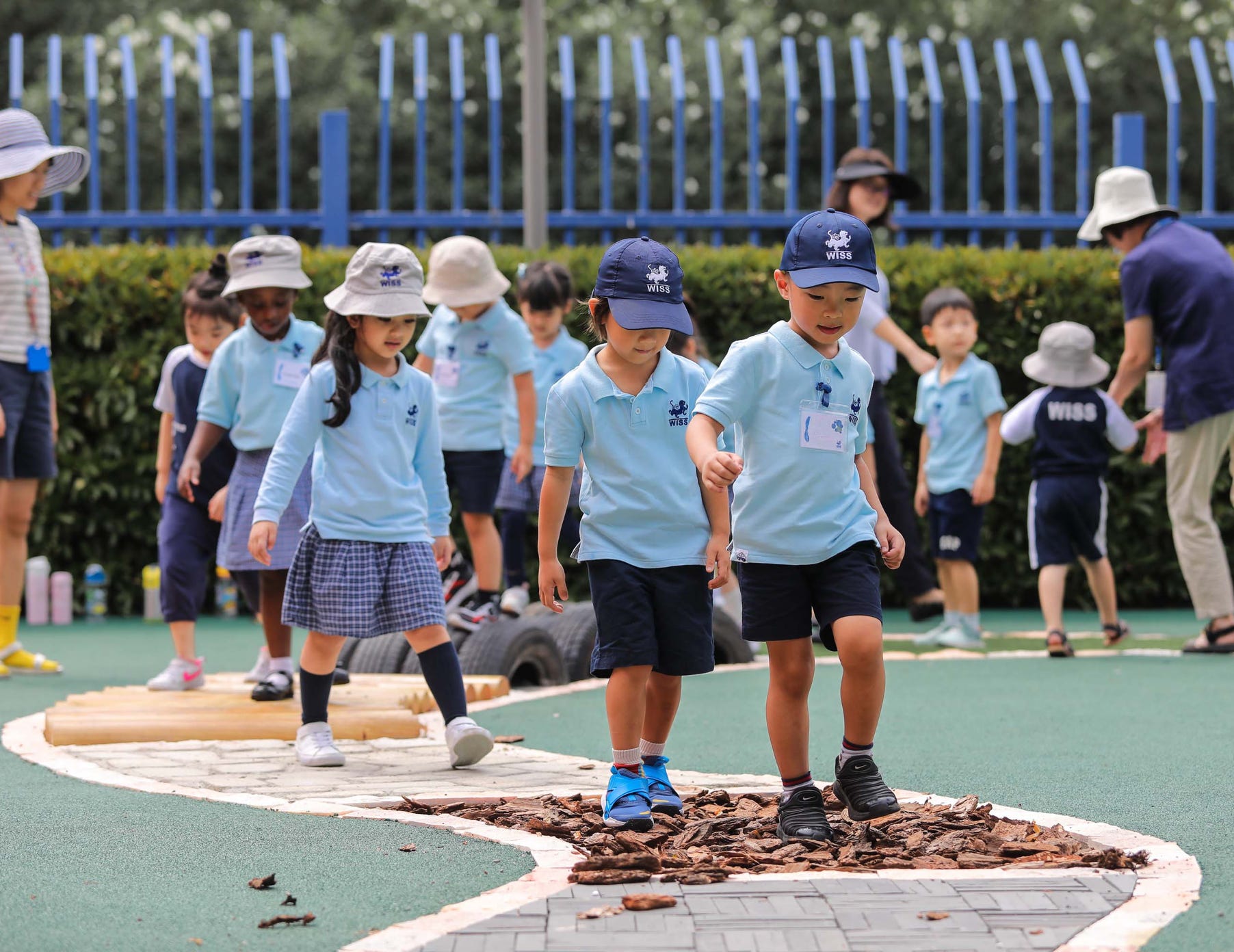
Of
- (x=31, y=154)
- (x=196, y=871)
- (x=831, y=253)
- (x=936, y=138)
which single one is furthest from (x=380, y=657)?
(x=936, y=138)

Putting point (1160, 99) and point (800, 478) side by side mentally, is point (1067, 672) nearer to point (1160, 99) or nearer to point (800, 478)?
point (800, 478)

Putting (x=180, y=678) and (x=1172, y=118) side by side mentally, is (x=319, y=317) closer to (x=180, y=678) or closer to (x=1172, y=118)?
(x=180, y=678)

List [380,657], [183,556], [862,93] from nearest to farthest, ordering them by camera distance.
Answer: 1. [183,556]
2. [380,657]
3. [862,93]

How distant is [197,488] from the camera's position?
7.17 meters

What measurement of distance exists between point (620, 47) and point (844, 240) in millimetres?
21480

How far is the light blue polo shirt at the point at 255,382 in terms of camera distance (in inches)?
264

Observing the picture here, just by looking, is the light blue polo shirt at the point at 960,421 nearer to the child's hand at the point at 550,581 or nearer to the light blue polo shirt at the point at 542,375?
the light blue polo shirt at the point at 542,375

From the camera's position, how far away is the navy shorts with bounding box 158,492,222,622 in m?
7.21

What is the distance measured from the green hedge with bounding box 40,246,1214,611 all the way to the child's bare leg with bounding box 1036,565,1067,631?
A: 2.03m

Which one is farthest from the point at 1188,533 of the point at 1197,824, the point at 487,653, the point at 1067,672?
the point at 1197,824

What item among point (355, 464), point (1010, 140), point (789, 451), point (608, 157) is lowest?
point (355, 464)

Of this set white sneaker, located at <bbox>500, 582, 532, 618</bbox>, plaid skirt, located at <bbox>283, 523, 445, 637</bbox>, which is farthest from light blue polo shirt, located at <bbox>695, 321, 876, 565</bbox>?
white sneaker, located at <bbox>500, 582, 532, 618</bbox>

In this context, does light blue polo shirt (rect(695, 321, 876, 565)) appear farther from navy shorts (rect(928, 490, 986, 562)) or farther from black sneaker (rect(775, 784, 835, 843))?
navy shorts (rect(928, 490, 986, 562))

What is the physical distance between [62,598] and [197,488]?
3605 millimetres
